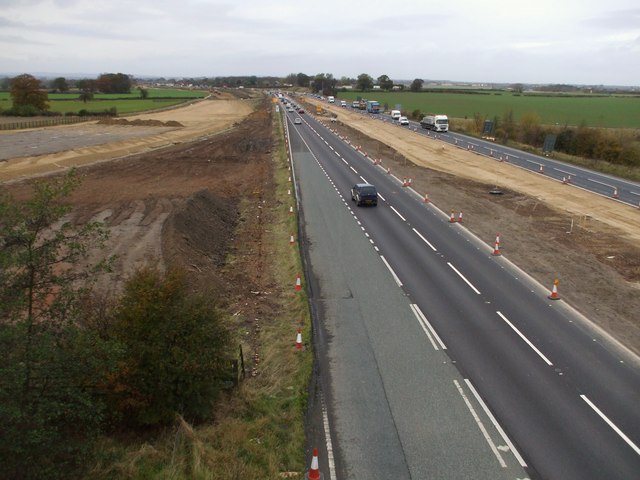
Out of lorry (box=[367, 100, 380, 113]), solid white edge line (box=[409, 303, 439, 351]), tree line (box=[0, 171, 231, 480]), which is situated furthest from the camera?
lorry (box=[367, 100, 380, 113])

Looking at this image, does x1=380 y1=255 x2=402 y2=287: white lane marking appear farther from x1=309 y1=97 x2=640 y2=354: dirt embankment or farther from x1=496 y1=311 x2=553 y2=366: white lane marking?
x1=309 y1=97 x2=640 y2=354: dirt embankment

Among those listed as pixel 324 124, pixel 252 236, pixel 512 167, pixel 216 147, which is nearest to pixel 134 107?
pixel 324 124

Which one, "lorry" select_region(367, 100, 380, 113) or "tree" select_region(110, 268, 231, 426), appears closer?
"tree" select_region(110, 268, 231, 426)

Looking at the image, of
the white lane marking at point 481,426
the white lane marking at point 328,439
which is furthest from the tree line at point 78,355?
the white lane marking at point 481,426

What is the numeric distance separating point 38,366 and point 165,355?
118 inches

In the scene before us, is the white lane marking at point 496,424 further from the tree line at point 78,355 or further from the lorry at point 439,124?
the lorry at point 439,124

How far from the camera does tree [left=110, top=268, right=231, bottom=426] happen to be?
1204 centimetres

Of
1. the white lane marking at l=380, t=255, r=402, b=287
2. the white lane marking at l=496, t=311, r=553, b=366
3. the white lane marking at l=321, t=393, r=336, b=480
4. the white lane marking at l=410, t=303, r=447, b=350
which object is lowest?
the white lane marking at l=321, t=393, r=336, b=480

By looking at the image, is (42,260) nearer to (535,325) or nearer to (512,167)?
(535,325)

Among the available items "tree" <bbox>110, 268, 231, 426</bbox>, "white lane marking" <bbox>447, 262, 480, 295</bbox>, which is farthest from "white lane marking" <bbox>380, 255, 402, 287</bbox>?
"tree" <bbox>110, 268, 231, 426</bbox>

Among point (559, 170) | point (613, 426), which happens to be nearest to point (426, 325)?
point (613, 426)

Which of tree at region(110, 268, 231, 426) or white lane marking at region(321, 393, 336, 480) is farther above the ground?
tree at region(110, 268, 231, 426)

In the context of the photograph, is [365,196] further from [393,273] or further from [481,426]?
[481,426]

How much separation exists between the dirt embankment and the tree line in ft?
46.7
